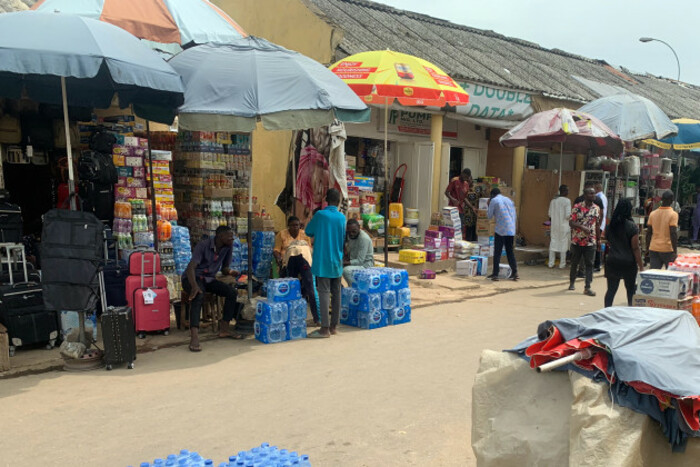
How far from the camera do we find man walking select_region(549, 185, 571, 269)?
12969mm

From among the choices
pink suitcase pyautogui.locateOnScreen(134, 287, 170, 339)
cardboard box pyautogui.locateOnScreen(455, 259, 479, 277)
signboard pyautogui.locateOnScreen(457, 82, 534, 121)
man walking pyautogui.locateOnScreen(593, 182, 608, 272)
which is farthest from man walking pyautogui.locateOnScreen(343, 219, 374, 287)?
man walking pyautogui.locateOnScreen(593, 182, 608, 272)

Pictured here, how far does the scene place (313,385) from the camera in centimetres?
568

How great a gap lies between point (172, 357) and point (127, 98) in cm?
305

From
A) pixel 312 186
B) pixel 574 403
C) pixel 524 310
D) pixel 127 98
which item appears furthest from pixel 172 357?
pixel 524 310

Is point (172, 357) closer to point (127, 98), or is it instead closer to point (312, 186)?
point (127, 98)

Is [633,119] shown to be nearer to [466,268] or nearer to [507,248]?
[507,248]

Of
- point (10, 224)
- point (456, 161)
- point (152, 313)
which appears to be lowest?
point (152, 313)

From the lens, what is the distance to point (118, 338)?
5973 millimetres

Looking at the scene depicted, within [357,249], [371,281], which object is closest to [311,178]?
[357,249]

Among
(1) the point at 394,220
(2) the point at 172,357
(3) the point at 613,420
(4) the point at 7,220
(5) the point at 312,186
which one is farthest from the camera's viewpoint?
(1) the point at 394,220

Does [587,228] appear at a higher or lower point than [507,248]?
higher

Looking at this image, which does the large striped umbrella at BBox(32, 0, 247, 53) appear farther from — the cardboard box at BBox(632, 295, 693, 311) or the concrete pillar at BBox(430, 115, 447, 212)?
the cardboard box at BBox(632, 295, 693, 311)

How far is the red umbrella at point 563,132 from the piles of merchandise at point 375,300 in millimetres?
5474

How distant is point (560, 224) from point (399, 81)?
6289 millimetres
